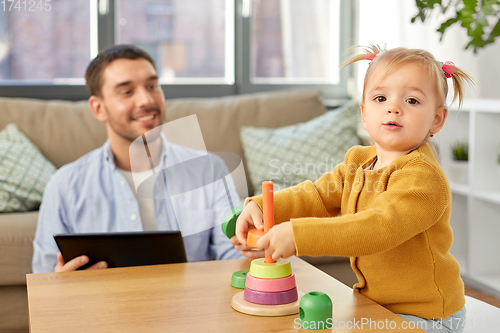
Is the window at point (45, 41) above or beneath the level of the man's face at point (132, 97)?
above

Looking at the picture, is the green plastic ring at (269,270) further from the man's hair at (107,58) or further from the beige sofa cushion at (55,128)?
the beige sofa cushion at (55,128)

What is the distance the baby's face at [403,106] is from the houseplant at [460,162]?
176 cm

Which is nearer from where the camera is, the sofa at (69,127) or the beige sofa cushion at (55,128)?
the sofa at (69,127)

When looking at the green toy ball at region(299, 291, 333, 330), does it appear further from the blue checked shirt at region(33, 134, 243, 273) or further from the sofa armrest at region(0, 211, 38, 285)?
the sofa armrest at region(0, 211, 38, 285)

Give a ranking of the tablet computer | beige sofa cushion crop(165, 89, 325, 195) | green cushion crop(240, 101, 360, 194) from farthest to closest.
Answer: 1. beige sofa cushion crop(165, 89, 325, 195)
2. green cushion crop(240, 101, 360, 194)
3. the tablet computer

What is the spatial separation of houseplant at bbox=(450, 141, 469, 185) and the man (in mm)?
1391

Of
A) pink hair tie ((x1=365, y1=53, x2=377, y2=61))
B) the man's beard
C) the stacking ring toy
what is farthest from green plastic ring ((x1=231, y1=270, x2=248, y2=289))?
the man's beard

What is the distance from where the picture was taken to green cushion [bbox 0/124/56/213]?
6.47 ft

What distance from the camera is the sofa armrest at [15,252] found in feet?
5.74

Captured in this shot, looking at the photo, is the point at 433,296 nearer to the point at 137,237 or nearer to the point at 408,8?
the point at 137,237

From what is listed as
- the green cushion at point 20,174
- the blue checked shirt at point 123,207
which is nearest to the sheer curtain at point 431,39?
the blue checked shirt at point 123,207

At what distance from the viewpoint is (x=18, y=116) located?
7.57 ft

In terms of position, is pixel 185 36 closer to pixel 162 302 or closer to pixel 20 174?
pixel 20 174

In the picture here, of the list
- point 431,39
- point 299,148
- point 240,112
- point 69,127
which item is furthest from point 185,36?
point 431,39
